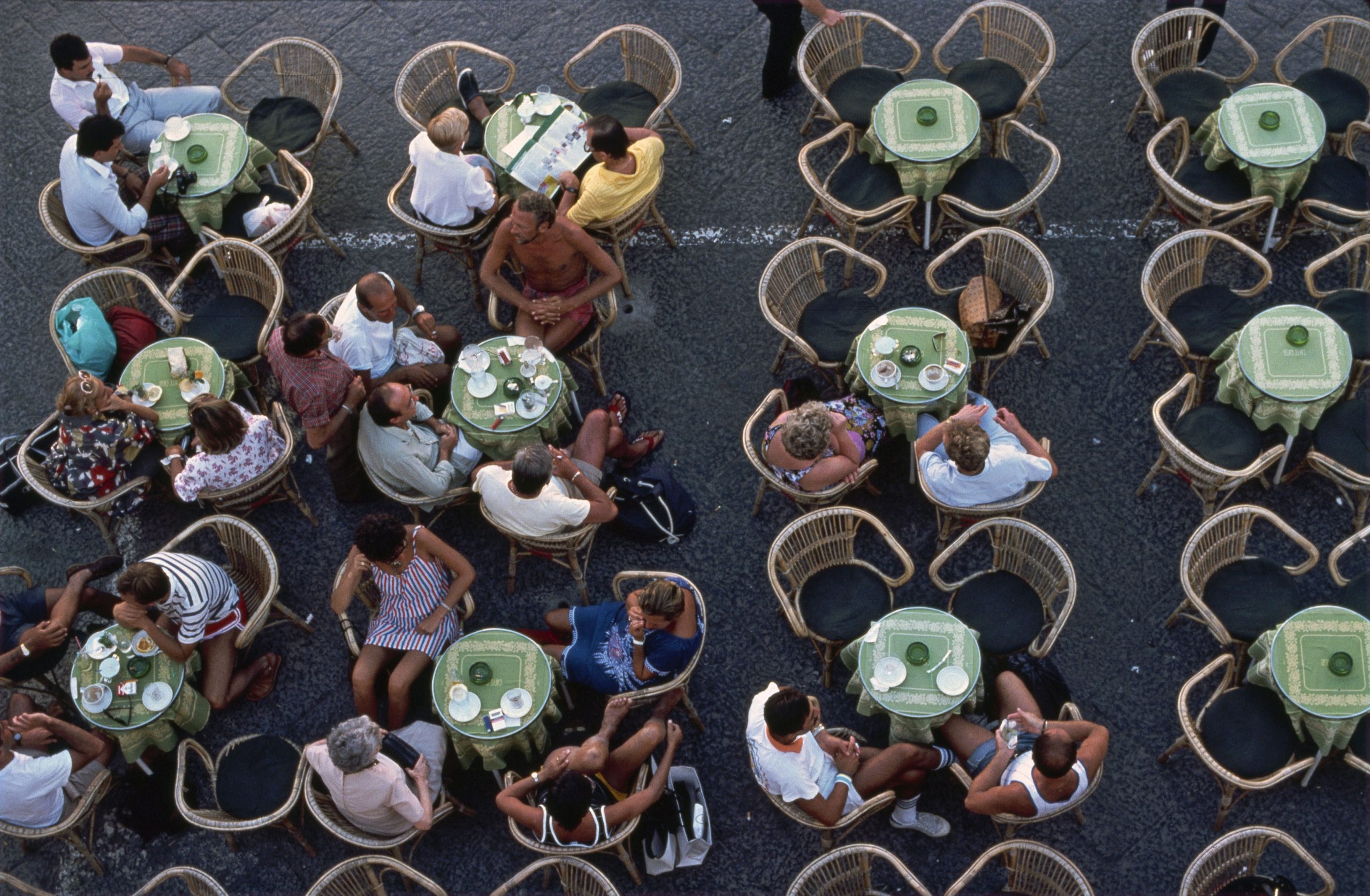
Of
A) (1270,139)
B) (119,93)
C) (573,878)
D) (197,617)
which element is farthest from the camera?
(119,93)

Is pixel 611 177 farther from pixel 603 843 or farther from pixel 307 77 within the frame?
pixel 603 843

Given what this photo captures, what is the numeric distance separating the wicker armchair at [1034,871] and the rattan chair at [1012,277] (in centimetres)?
265

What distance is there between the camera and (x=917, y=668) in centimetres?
568

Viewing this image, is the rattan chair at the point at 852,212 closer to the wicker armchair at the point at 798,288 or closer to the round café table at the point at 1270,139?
the wicker armchair at the point at 798,288

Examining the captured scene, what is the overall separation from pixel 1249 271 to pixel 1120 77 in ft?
5.50

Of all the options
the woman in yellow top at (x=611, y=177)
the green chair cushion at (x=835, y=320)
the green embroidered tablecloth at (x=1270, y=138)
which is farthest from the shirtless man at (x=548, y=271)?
the green embroidered tablecloth at (x=1270, y=138)

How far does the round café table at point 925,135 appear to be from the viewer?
7020mm

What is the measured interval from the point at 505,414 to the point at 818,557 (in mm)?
1830

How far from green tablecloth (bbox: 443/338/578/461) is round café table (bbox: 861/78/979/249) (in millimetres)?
2398

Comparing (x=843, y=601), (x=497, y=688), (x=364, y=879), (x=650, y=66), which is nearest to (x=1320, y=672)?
(x=843, y=601)

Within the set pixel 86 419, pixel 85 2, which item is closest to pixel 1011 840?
pixel 86 419

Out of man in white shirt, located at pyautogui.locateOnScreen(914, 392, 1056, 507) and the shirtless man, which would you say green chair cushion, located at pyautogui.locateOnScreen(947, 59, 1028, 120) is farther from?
the shirtless man

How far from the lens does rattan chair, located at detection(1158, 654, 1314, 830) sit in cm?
541

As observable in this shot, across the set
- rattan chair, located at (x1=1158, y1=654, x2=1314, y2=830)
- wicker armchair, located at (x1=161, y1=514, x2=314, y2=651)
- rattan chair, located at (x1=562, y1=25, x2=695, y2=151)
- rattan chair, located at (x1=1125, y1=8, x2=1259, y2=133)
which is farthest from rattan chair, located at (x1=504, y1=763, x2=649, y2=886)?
rattan chair, located at (x1=1125, y1=8, x2=1259, y2=133)
